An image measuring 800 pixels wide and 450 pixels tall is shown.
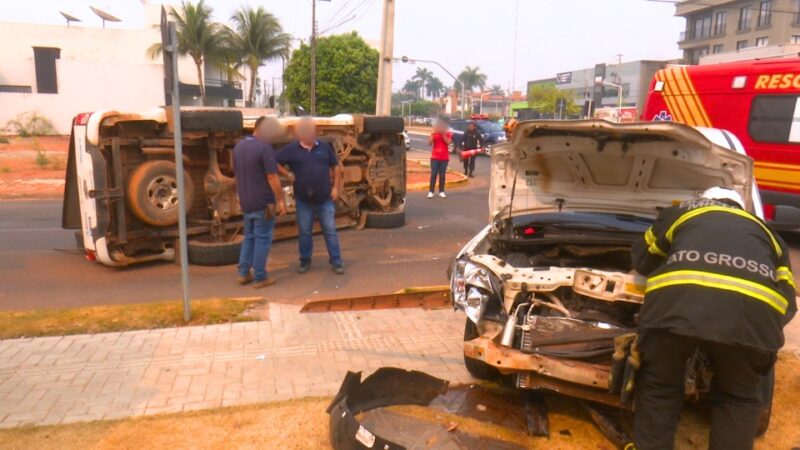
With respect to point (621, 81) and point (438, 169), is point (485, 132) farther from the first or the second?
point (621, 81)

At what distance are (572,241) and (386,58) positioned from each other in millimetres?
13201

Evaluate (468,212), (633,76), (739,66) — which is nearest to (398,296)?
(468,212)

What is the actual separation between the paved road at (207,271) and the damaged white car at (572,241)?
7.80 feet

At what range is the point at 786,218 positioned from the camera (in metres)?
8.70

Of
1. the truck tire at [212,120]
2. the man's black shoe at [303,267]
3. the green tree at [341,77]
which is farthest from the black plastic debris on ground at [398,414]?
the green tree at [341,77]

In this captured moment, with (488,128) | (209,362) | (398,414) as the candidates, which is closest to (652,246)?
(398,414)

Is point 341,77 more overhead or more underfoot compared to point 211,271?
more overhead

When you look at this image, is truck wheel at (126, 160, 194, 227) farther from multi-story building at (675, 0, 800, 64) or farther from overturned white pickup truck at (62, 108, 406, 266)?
multi-story building at (675, 0, 800, 64)

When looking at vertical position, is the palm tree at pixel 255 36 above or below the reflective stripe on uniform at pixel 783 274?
above

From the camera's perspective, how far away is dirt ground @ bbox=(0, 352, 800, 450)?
3596 mm

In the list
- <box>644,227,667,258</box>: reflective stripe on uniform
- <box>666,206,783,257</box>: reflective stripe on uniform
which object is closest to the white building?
<box>644,227,667,258</box>: reflective stripe on uniform

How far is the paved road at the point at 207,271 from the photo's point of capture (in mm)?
6512

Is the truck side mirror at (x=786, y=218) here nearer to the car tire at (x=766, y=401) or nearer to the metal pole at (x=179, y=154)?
the car tire at (x=766, y=401)

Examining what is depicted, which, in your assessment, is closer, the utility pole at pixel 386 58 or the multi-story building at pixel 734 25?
the utility pole at pixel 386 58
